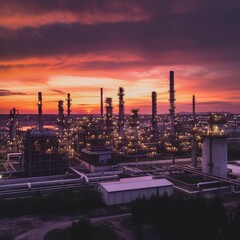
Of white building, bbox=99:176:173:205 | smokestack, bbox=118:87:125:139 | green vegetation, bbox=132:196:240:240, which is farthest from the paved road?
smokestack, bbox=118:87:125:139

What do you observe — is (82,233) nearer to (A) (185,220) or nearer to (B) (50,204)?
(A) (185,220)

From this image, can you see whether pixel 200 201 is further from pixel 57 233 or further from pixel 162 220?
pixel 57 233

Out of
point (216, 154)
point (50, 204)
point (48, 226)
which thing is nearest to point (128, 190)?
point (50, 204)

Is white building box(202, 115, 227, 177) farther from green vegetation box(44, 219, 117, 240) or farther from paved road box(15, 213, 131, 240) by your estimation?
Answer: green vegetation box(44, 219, 117, 240)

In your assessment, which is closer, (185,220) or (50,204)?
(185,220)

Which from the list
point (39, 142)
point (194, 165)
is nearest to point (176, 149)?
point (194, 165)

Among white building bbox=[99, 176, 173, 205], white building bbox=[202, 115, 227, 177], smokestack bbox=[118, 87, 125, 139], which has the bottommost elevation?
white building bbox=[99, 176, 173, 205]
